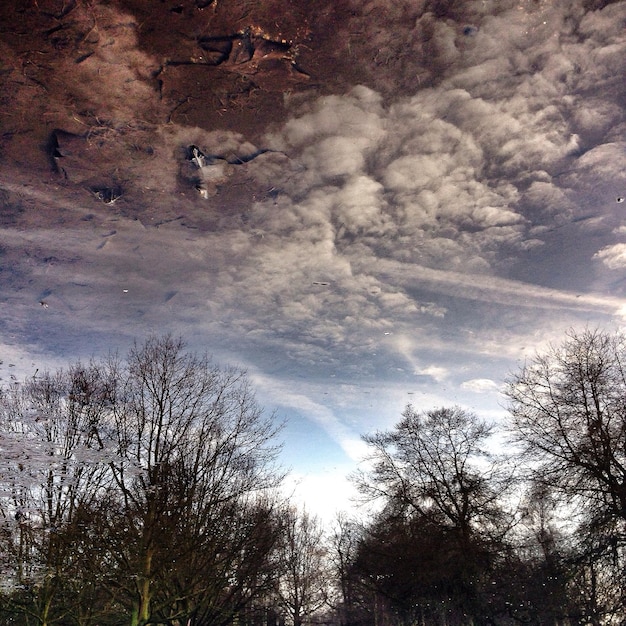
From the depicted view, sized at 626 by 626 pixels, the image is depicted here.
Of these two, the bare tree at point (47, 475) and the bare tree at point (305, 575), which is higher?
the bare tree at point (47, 475)

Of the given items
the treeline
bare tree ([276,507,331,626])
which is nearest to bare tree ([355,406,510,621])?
the treeline

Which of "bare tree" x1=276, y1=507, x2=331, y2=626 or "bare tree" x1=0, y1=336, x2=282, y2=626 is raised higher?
"bare tree" x1=0, y1=336, x2=282, y2=626

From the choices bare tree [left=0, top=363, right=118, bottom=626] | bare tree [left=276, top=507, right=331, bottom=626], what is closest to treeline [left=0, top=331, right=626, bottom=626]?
bare tree [left=0, top=363, right=118, bottom=626]

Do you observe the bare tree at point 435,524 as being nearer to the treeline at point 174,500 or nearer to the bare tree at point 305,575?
the treeline at point 174,500

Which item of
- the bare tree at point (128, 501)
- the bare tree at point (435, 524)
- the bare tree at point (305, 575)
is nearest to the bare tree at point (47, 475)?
the bare tree at point (128, 501)

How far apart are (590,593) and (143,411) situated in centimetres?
1708

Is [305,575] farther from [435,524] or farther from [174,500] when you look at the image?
[174,500]

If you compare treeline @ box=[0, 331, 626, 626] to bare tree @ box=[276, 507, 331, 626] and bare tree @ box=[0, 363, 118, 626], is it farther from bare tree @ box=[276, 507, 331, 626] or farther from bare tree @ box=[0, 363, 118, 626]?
bare tree @ box=[276, 507, 331, 626]

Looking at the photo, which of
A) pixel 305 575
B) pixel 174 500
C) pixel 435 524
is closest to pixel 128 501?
pixel 174 500

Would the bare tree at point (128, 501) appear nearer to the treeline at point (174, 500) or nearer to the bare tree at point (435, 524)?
the treeline at point (174, 500)

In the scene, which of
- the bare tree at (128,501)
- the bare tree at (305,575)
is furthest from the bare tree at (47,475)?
the bare tree at (305,575)

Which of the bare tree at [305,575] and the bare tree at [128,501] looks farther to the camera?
the bare tree at [305,575]

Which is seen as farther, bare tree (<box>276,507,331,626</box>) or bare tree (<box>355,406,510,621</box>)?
bare tree (<box>276,507,331,626</box>)

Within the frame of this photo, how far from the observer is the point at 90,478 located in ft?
44.3
